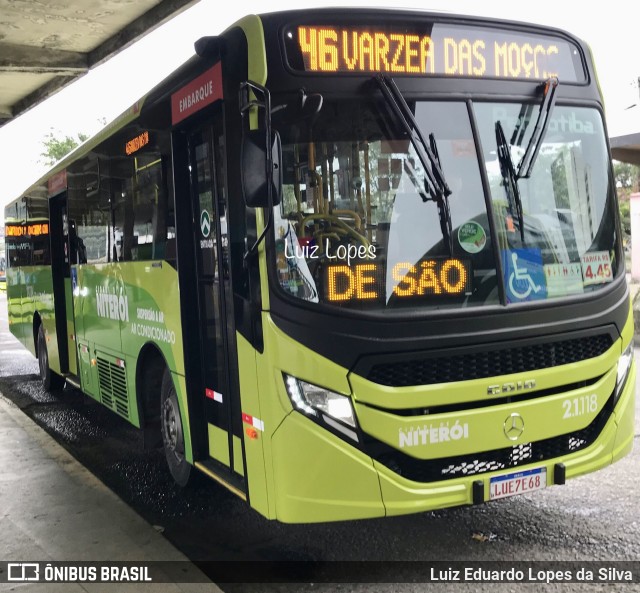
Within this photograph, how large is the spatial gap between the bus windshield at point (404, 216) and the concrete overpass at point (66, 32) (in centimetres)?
628

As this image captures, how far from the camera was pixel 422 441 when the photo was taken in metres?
3.91

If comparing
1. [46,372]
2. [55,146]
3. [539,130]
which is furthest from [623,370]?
[55,146]

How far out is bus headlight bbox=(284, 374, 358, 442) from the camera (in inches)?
152

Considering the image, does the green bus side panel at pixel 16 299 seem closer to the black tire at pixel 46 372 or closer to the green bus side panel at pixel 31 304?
the green bus side panel at pixel 31 304

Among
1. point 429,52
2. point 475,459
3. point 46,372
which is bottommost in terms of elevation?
point 46,372

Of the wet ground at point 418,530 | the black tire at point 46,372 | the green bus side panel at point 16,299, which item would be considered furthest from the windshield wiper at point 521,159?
the green bus side panel at point 16,299

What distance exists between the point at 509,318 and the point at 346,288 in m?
0.91

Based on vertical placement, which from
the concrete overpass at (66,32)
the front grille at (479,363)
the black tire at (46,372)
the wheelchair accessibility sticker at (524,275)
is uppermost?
the concrete overpass at (66,32)

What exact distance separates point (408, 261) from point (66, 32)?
8.67 m

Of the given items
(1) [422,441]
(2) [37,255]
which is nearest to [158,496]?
(1) [422,441]

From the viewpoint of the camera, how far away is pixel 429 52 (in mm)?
4152

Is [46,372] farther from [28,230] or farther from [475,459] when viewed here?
[475,459]

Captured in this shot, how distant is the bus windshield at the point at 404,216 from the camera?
12.9 ft

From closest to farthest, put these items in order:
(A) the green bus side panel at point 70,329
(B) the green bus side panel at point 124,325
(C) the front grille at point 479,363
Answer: (C) the front grille at point 479,363
(B) the green bus side panel at point 124,325
(A) the green bus side panel at point 70,329
